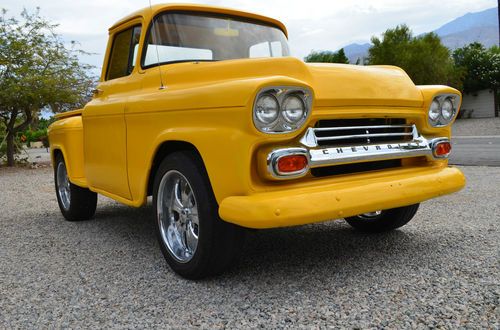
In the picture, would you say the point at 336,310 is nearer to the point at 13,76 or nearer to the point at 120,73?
the point at 120,73

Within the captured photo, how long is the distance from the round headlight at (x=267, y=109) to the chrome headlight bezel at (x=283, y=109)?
12 mm

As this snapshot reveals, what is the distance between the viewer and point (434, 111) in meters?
3.37

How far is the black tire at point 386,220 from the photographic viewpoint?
3.93 meters

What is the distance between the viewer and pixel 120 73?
4.30 m

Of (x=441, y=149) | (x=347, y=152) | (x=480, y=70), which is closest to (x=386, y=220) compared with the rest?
(x=441, y=149)

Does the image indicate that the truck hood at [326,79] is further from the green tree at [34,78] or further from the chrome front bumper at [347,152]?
the green tree at [34,78]

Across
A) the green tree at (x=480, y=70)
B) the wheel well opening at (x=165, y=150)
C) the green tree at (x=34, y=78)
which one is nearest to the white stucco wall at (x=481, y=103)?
the green tree at (x=480, y=70)

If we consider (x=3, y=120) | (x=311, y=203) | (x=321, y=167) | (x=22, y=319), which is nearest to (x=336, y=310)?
(x=311, y=203)

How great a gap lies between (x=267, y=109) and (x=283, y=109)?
0.30 ft

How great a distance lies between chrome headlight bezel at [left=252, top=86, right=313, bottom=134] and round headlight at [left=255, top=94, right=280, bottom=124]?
0.04ft

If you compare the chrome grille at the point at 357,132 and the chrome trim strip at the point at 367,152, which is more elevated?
the chrome grille at the point at 357,132

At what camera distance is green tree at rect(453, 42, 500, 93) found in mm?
34150

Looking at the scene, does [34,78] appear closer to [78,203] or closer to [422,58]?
[78,203]

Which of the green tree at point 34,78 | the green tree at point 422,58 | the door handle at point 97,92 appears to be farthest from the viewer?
the green tree at point 422,58
